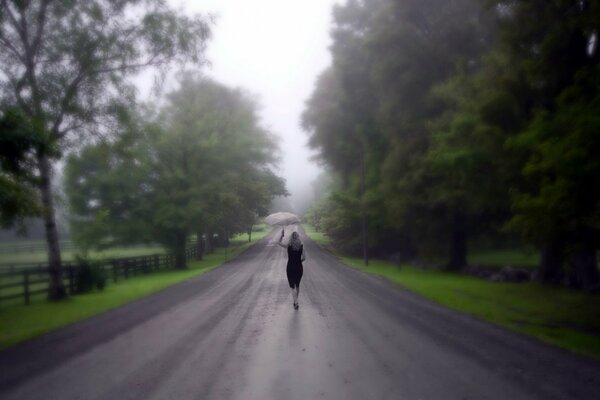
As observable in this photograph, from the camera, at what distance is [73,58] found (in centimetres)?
1809

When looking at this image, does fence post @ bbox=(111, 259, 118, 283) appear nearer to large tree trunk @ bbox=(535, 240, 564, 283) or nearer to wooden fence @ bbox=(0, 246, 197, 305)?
wooden fence @ bbox=(0, 246, 197, 305)

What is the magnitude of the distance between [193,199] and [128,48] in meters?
15.8

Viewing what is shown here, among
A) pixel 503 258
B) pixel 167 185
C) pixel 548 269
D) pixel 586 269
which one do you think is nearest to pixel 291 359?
pixel 586 269

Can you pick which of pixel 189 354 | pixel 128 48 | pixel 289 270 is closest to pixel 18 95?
pixel 128 48

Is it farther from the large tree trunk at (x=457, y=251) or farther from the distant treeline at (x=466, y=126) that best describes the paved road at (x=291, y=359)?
the large tree trunk at (x=457, y=251)

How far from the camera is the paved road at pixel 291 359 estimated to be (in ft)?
22.1

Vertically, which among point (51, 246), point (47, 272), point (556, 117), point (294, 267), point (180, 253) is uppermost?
point (556, 117)

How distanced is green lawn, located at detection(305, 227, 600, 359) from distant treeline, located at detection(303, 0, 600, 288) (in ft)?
4.93

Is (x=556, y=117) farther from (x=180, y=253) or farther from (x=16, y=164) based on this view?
(x=180, y=253)

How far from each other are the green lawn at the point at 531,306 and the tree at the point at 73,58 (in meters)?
13.0

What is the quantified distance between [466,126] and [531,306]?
8.07 m

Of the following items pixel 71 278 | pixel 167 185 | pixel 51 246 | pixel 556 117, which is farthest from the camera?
pixel 167 185

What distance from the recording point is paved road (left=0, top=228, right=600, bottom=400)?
6734 millimetres

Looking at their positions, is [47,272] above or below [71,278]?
above
